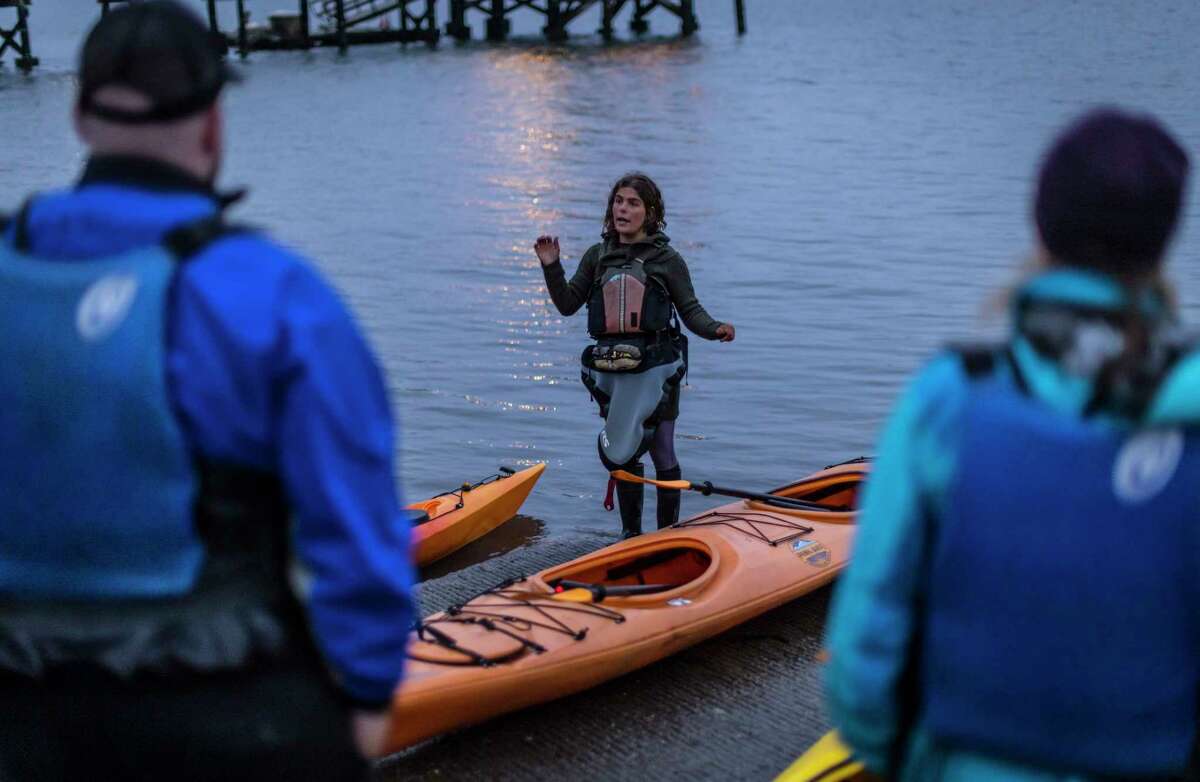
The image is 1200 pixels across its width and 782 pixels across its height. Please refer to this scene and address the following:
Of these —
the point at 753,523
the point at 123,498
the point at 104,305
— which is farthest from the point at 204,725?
the point at 753,523

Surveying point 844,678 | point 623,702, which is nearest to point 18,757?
point 844,678

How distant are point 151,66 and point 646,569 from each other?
11.6ft

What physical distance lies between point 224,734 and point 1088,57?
3880cm

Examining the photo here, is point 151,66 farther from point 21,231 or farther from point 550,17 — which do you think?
point 550,17

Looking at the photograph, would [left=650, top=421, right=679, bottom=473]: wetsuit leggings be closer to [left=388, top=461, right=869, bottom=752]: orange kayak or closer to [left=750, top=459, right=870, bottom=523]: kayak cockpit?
[left=388, top=461, right=869, bottom=752]: orange kayak

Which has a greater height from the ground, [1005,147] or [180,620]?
[180,620]

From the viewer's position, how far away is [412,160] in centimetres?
2222

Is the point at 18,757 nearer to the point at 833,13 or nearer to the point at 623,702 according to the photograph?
the point at 623,702

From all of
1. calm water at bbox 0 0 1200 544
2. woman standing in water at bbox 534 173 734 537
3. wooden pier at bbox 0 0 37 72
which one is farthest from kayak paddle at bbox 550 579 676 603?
wooden pier at bbox 0 0 37 72

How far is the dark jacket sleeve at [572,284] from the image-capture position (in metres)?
5.58

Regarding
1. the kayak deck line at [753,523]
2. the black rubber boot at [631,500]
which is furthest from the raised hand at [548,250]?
the kayak deck line at [753,523]

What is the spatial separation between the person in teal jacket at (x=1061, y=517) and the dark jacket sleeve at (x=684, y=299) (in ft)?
12.4

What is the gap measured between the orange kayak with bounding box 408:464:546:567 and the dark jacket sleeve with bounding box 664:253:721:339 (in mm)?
1381

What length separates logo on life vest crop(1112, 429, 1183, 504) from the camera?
5.34ft
